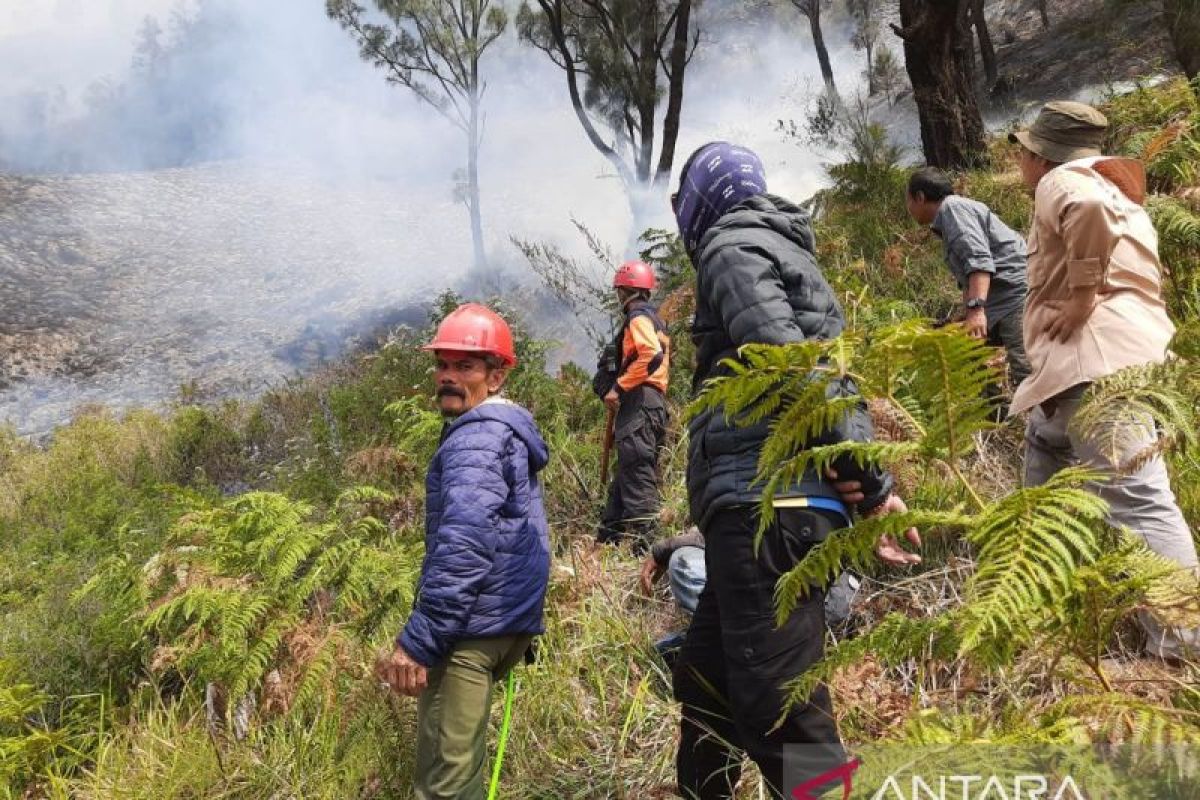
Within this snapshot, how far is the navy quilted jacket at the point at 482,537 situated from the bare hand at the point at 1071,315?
5.10 ft

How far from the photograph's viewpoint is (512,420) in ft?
7.72

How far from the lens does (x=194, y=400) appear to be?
548 inches

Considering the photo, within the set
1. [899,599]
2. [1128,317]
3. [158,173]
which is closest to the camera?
[1128,317]

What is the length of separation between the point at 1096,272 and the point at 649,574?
1745 millimetres

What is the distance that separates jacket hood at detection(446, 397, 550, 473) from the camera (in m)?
2.33

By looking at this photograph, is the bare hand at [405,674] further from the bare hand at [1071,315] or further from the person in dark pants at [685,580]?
the bare hand at [1071,315]

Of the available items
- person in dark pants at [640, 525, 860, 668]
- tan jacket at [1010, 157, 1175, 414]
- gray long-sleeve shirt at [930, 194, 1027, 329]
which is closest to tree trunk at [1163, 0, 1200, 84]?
gray long-sleeve shirt at [930, 194, 1027, 329]

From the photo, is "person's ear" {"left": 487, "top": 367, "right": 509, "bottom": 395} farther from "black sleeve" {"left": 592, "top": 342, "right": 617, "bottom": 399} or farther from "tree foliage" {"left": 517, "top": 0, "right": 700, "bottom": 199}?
"tree foliage" {"left": 517, "top": 0, "right": 700, "bottom": 199}

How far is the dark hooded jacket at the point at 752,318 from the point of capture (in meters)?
1.69

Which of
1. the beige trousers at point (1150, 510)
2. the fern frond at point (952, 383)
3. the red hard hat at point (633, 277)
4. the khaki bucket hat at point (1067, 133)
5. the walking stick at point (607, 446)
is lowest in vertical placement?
the walking stick at point (607, 446)

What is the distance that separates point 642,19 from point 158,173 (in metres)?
23.5

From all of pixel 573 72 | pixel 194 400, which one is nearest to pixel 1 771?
pixel 194 400

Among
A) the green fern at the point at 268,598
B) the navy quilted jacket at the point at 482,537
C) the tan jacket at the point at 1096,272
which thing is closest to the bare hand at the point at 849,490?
the tan jacket at the point at 1096,272

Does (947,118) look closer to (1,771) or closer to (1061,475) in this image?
(1061,475)
